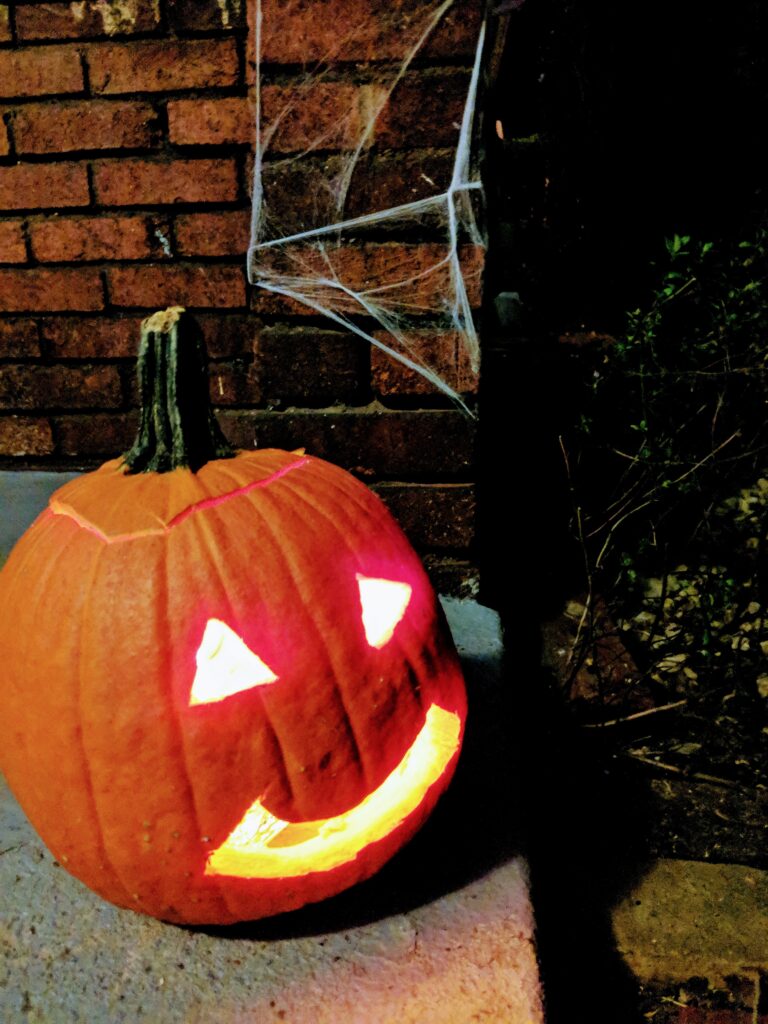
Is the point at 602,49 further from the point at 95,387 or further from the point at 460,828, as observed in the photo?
the point at 460,828

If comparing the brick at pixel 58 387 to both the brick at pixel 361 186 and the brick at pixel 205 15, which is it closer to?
the brick at pixel 361 186

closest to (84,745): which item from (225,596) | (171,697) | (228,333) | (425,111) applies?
(171,697)

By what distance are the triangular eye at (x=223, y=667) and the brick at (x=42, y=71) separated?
1.24m

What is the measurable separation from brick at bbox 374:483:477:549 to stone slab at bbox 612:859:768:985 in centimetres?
77

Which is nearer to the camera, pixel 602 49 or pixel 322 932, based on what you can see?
pixel 322 932

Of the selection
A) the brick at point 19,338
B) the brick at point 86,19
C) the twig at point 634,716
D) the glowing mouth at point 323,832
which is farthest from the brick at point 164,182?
the twig at point 634,716

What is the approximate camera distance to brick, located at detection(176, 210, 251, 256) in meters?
1.45

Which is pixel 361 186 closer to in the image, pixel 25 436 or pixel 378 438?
pixel 378 438

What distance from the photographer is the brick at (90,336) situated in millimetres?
1553

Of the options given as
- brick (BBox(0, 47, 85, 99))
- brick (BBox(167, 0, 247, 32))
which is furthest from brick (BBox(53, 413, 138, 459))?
brick (BBox(167, 0, 247, 32))

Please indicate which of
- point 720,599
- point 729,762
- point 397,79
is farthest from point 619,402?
point 397,79

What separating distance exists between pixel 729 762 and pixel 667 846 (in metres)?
0.30

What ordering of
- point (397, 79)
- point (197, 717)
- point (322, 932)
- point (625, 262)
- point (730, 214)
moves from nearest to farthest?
point (197, 717)
point (322, 932)
point (397, 79)
point (730, 214)
point (625, 262)

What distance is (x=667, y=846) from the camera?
4.55ft
